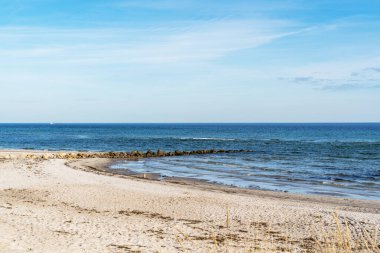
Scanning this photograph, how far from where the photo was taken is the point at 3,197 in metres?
20.6

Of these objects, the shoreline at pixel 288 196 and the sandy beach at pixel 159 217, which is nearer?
the sandy beach at pixel 159 217

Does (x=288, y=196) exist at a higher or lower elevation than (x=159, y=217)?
lower

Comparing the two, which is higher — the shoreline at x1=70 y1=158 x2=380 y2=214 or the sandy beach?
the sandy beach

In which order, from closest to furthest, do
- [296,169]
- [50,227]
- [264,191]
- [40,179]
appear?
[50,227]
[264,191]
[40,179]
[296,169]

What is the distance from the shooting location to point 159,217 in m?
17.2

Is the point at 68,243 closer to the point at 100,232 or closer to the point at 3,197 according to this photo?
the point at 100,232

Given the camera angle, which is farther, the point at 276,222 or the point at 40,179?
the point at 40,179

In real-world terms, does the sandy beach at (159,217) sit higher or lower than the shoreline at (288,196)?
higher

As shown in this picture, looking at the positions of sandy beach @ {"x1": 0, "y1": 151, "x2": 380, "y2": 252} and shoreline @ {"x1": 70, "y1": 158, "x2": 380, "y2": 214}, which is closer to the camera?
sandy beach @ {"x1": 0, "y1": 151, "x2": 380, "y2": 252}

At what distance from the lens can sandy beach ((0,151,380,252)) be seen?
42.0 feet

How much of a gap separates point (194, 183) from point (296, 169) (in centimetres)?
1288

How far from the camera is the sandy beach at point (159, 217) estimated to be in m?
12.8

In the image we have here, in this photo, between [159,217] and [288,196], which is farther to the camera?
[288,196]

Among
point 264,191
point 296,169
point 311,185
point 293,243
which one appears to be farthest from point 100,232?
point 296,169
